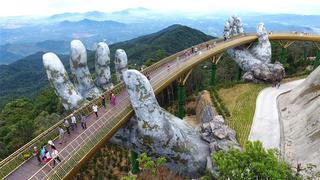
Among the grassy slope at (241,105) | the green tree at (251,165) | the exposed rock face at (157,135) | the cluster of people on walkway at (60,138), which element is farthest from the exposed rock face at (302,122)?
the cluster of people on walkway at (60,138)

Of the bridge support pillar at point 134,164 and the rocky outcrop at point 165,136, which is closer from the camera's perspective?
the rocky outcrop at point 165,136

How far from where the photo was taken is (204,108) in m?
48.1

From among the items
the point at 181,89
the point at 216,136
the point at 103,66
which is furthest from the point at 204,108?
the point at 103,66

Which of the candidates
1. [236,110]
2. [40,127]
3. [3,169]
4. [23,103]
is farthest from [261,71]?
[23,103]

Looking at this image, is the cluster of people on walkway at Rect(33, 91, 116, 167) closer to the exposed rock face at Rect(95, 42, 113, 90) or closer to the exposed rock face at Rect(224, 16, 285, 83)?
the exposed rock face at Rect(95, 42, 113, 90)

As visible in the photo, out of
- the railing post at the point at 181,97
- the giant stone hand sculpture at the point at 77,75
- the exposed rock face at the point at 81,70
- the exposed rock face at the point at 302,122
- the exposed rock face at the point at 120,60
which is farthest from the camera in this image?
the railing post at the point at 181,97

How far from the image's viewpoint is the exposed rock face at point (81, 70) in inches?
1431

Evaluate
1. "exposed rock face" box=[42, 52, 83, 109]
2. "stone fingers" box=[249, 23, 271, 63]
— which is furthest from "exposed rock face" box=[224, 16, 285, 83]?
"exposed rock face" box=[42, 52, 83, 109]

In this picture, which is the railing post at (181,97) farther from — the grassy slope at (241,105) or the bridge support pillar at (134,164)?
the bridge support pillar at (134,164)

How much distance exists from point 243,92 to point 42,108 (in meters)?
46.6

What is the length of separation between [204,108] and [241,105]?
5.64 metres

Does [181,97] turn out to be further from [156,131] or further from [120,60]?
[156,131]

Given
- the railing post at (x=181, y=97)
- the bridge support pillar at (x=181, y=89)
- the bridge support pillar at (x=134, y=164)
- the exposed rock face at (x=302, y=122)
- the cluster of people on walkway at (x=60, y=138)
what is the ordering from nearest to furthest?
the cluster of people on walkway at (x=60, y=138)
the exposed rock face at (x=302, y=122)
the bridge support pillar at (x=134, y=164)
the bridge support pillar at (x=181, y=89)
the railing post at (x=181, y=97)

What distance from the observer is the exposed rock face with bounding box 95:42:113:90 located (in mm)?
39875
